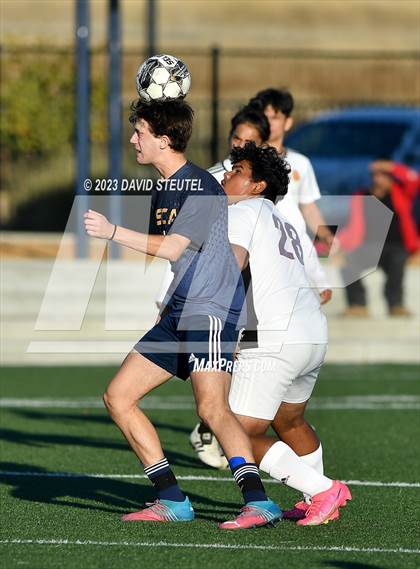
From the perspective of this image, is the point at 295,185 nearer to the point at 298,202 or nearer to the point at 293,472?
the point at 298,202

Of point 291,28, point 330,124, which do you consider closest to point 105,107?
point 330,124

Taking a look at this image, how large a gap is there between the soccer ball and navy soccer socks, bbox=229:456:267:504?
6.20 ft

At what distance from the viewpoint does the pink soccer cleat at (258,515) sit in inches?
263

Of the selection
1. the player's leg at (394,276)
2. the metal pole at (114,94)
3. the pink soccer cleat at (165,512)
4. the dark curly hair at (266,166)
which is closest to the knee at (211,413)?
the pink soccer cleat at (165,512)

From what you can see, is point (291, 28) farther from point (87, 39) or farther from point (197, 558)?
point (197, 558)

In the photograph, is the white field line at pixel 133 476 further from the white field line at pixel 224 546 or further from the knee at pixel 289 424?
the white field line at pixel 224 546

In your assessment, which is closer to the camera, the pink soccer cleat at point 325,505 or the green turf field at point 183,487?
the green turf field at point 183,487

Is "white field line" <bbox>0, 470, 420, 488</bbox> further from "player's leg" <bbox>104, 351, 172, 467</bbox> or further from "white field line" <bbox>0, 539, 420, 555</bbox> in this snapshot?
"white field line" <bbox>0, 539, 420, 555</bbox>

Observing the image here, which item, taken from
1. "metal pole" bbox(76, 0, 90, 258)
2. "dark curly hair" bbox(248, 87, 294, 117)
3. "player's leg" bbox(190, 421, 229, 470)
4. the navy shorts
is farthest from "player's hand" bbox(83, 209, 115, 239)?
"metal pole" bbox(76, 0, 90, 258)

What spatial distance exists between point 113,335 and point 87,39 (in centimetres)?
440

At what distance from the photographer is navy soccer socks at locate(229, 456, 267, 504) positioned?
6.72 metres

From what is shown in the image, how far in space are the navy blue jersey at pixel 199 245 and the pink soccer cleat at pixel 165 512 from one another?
99 cm

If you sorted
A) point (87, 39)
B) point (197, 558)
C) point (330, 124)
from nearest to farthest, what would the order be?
point (197, 558) → point (87, 39) → point (330, 124)

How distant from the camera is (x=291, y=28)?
54.8 metres
